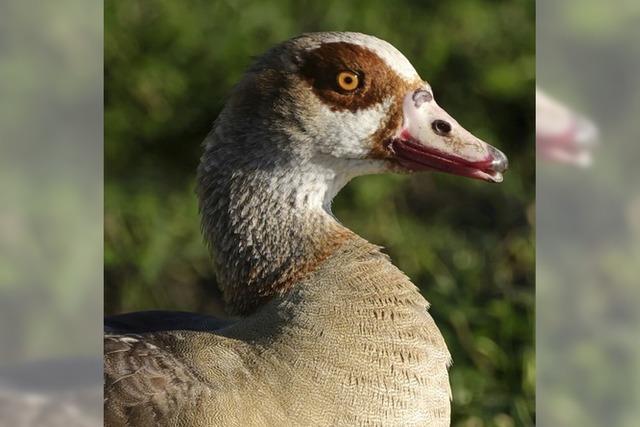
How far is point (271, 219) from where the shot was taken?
→ 158 centimetres

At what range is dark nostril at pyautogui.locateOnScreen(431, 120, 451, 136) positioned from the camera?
1552 millimetres

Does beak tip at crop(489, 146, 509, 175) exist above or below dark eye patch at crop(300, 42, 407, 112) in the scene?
below

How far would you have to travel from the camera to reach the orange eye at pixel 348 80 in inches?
60.3

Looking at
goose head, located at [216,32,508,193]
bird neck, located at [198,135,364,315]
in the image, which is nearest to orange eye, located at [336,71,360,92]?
goose head, located at [216,32,508,193]

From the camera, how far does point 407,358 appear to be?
1451 mm

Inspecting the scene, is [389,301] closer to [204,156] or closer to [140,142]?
[204,156]

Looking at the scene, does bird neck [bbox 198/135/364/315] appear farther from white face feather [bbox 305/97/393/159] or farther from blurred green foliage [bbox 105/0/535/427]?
blurred green foliage [bbox 105/0/535/427]
